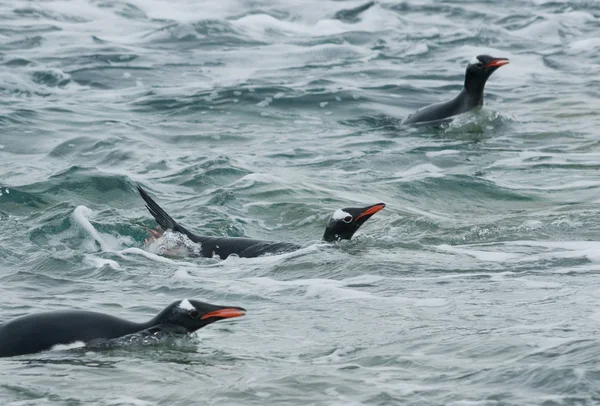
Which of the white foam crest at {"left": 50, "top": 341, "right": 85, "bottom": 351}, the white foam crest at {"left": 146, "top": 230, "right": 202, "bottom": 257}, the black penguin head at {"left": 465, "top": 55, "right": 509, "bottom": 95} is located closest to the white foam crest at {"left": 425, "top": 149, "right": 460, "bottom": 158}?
the black penguin head at {"left": 465, "top": 55, "right": 509, "bottom": 95}

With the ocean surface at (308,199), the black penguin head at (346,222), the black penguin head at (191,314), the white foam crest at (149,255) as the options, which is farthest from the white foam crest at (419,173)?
the black penguin head at (191,314)

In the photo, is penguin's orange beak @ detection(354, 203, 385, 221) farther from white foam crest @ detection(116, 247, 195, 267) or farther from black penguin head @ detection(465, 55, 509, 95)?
black penguin head @ detection(465, 55, 509, 95)

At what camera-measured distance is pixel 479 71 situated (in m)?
13.4

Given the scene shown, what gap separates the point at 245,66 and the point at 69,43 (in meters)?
3.41

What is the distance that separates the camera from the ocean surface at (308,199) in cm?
488

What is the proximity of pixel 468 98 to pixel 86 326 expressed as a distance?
355 inches

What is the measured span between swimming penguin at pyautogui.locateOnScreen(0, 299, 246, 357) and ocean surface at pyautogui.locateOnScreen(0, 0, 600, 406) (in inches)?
3.7

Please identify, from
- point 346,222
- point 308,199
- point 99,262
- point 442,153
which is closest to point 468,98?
point 442,153

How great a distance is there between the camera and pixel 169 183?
35.2 feet

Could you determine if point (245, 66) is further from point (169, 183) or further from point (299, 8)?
point (169, 183)

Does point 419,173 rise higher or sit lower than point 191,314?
lower

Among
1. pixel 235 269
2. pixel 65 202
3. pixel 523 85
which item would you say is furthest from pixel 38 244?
pixel 523 85

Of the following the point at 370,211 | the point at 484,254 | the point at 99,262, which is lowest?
the point at 99,262

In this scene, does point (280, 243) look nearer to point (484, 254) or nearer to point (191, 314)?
point (484, 254)
